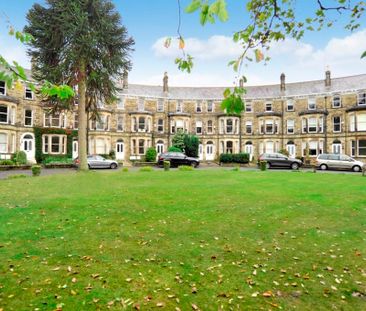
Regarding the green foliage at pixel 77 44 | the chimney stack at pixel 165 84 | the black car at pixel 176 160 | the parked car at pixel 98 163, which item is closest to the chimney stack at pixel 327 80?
the chimney stack at pixel 165 84

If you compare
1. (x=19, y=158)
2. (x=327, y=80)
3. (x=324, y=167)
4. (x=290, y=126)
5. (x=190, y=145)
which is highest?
(x=327, y=80)

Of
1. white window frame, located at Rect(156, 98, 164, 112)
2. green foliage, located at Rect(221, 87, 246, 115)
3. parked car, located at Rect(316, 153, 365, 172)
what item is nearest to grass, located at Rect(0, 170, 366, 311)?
green foliage, located at Rect(221, 87, 246, 115)

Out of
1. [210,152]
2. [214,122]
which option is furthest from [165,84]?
[210,152]

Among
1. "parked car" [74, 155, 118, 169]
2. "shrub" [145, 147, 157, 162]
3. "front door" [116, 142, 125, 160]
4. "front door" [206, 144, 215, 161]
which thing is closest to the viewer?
"parked car" [74, 155, 118, 169]

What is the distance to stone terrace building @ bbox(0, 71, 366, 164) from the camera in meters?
36.9

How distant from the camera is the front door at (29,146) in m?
34.5

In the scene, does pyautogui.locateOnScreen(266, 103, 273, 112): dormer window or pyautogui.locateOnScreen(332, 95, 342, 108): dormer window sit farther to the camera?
pyautogui.locateOnScreen(266, 103, 273, 112): dormer window

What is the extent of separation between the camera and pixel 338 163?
29.0 meters

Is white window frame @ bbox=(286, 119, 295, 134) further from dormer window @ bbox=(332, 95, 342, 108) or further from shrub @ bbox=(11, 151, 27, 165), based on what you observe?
shrub @ bbox=(11, 151, 27, 165)

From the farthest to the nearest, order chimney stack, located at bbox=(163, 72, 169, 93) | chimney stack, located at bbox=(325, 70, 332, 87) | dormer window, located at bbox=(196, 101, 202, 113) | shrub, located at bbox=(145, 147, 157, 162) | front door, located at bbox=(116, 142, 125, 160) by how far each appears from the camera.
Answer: chimney stack, located at bbox=(163, 72, 169, 93)
dormer window, located at bbox=(196, 101, 202, 113)
chimney stack, located at bbox=(325, 70, 332, 87)
front door, located at bbox=(116, 142, 125, 160)
shrub, located at bbox=(145, 147, 157, 162)

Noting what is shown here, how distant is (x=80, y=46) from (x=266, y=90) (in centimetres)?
3523

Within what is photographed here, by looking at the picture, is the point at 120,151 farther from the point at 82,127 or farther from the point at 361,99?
the point at 361,99

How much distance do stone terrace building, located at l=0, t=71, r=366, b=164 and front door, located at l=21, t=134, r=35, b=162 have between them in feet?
0.37

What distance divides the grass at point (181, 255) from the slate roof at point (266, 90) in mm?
37617
